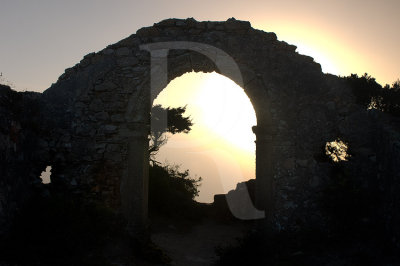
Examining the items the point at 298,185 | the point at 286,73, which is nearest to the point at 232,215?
the point at 298,185

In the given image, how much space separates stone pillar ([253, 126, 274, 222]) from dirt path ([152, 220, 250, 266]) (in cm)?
119

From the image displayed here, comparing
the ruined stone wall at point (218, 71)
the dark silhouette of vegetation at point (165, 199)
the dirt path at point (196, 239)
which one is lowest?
the dirt path at point (196, 239)

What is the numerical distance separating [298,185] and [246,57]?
2.60 m

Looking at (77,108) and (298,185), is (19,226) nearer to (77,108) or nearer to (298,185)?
(77,108)

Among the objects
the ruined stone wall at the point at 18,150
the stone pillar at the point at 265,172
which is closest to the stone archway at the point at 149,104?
the stone pillar at the point at 265,172

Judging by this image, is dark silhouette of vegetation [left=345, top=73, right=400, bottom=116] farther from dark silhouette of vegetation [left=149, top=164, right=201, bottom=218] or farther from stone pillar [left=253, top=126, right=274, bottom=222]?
dark silhouette of vegetation [left=149, top=164, right=201, bottom=218]

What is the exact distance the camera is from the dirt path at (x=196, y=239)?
7.11 metres

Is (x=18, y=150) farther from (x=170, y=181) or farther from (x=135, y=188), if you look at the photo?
(x=170, y=181)

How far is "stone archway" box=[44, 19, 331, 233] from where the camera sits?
6.41m

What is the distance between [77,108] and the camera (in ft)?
21.9

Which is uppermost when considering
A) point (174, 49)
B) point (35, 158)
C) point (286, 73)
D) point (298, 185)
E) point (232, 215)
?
point (174, 49)

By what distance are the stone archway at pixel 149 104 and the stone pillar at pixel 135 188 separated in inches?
0.7

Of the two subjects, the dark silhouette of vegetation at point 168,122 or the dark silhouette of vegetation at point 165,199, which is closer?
the dark silhouette of vegetation at point 165,199

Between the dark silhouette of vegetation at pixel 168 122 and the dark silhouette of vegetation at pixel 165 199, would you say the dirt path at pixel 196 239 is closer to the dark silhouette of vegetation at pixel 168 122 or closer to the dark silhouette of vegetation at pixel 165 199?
the dark silhouette of vegetation at pixel 165 199
